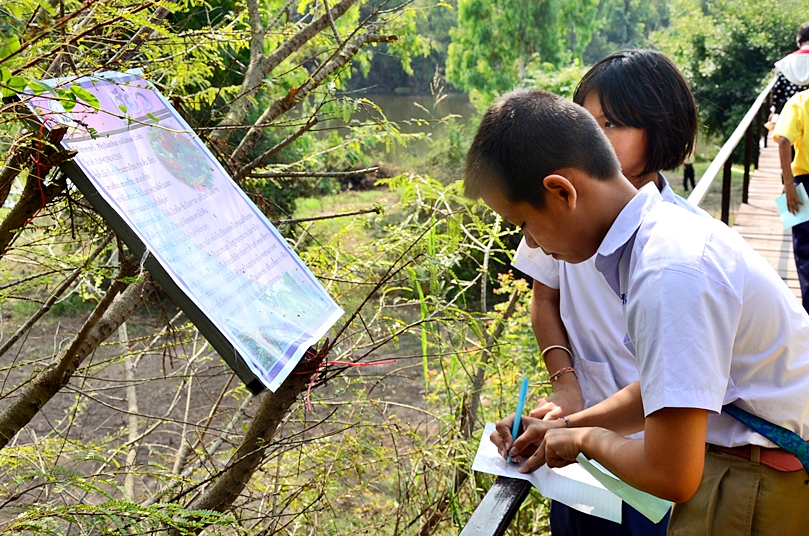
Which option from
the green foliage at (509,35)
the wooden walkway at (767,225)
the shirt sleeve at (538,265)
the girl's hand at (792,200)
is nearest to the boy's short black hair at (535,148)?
the shirt sleeve at (538,265)

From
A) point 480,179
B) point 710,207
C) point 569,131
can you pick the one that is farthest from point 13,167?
point 710,207

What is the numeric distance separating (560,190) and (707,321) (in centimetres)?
34

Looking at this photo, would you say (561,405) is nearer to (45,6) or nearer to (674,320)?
(674,320)

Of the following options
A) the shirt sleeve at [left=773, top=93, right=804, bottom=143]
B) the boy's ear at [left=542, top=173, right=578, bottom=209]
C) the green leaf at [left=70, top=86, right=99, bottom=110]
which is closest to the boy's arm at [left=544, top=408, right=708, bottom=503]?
the boy's ear at [left=542, top=173, right=578, bottom=209]

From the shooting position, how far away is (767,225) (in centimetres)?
550

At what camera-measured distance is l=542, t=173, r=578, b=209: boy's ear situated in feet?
3.95

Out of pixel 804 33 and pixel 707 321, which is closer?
pixel 707 321

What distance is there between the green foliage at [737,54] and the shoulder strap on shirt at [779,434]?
1754cm

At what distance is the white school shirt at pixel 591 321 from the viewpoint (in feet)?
5.60

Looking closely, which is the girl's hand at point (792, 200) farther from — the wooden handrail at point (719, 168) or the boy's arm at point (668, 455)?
the boy's arm at point (668, 455)

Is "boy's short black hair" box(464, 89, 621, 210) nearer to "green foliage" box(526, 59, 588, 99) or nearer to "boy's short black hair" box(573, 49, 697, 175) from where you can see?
"boy's short black hair" box(573, 49, 697, 175)

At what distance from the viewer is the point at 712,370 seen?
1.01 meters

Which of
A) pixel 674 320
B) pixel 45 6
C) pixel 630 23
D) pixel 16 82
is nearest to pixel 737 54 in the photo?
pixel 674 320

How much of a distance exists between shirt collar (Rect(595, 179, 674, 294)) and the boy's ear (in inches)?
3.3
